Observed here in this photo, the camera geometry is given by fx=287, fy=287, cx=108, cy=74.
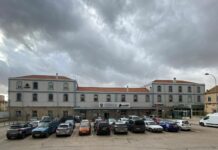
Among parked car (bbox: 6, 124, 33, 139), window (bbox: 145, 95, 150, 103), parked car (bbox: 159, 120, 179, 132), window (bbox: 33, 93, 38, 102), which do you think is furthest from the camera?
window (bbox: 145, 95, 150, 103)

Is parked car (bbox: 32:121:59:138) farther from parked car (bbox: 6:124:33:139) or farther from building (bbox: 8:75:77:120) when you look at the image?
building (bbox: 8:75:77:120)

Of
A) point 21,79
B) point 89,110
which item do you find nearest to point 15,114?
point 21,79

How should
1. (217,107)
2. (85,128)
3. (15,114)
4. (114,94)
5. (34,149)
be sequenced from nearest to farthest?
(34,149), (85,128), (217,107), (15,114), (114,94)

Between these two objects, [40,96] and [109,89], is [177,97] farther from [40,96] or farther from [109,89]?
[40,96]

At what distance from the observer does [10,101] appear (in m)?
70.6

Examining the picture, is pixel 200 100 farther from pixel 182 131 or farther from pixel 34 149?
pixel 34 149

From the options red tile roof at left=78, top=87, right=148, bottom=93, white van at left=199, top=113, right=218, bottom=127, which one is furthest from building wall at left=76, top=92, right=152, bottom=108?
white van at left=199, top=113, right=218, bottom=127

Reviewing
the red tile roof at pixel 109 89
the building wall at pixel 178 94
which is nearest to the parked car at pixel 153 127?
the red tile roof at pixel 109 89

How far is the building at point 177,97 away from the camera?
7806cm

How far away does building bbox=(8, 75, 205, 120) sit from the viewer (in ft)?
234

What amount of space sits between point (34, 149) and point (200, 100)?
2698 inches

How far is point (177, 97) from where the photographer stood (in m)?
81.8

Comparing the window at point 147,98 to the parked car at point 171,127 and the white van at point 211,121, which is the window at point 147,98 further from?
the parked car at point 171,127

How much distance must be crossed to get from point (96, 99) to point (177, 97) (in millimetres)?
23493
